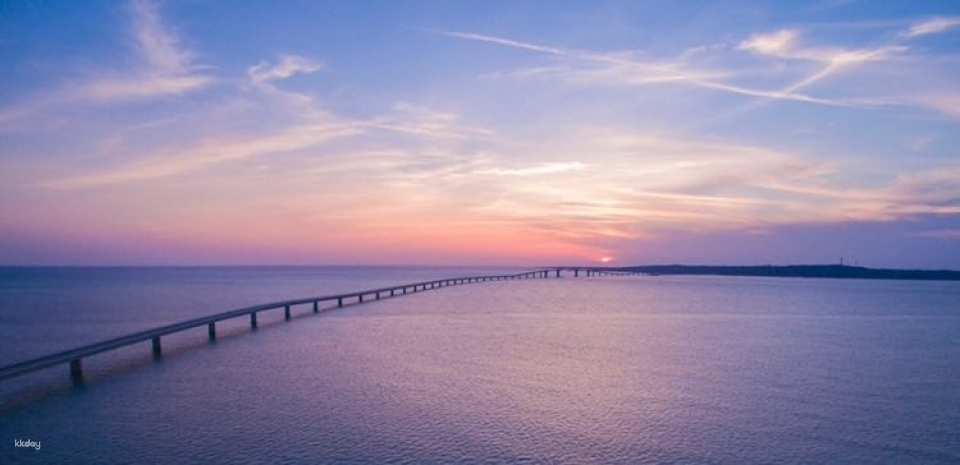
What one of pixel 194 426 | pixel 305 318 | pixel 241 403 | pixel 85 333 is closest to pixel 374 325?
pixel 305 318

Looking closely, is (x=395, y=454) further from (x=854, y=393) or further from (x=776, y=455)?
(x=854, y=393)

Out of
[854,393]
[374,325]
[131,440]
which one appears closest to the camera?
[131,440]

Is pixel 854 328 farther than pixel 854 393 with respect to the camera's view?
Yes

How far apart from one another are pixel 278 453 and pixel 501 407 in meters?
5.29

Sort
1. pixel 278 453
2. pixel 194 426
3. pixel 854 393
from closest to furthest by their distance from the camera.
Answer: pixel 278 453 → pixel 194 426 → pixel 854 393

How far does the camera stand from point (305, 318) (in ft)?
124

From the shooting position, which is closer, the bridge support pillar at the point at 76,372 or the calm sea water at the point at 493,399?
the calm sea water at the point at 493,399

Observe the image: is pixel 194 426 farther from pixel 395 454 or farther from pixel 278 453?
pixel 395 454

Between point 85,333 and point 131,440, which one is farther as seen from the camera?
point 85,333

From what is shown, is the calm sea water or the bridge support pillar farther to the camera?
the bridge support pillar

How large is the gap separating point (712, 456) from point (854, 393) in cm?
799

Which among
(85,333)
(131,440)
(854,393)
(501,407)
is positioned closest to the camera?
(131,440)

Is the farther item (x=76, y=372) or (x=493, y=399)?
(x=76, y=372)

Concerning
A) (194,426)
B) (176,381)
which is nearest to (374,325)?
(176,381)
